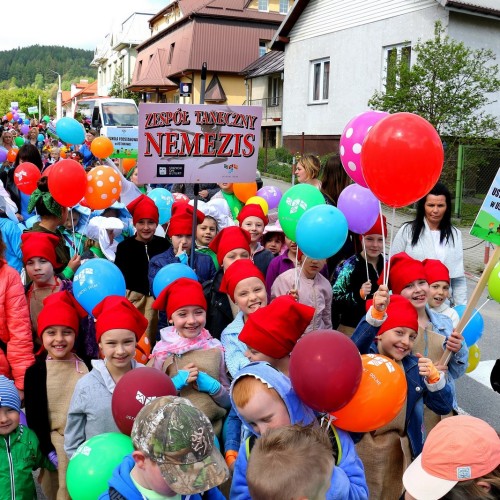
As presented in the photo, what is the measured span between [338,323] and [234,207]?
8.91ft

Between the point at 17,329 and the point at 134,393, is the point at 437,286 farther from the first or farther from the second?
the point at 17,329

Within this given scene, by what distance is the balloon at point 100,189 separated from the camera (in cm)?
581

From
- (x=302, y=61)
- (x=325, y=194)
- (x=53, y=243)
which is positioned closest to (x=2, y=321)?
(x=53, y=243)

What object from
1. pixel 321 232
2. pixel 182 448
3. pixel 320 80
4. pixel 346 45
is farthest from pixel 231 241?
pixel 320 80

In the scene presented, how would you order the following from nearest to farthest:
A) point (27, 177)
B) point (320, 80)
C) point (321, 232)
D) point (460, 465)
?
point (460, 465) < point (321, 232) < point (27, 177) < point (320, 80)

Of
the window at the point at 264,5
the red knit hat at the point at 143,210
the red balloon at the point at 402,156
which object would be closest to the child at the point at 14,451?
the red balloon at the point at 402,156

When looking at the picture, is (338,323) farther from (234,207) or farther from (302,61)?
(302,61)

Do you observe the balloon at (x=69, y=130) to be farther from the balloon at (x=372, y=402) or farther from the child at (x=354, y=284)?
the balloon at (x=372, y=402)

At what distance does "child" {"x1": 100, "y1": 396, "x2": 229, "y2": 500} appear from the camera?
1966 millimetres

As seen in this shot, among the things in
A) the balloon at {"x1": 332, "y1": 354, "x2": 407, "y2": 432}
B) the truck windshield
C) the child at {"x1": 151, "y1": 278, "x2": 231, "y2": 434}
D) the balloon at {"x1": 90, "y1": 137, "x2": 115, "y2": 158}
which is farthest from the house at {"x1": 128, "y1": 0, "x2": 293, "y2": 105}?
the balloon at {"x1": 332, "y1": 354, "x2": 407, "y2": 432}

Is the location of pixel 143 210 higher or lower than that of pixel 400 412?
higher

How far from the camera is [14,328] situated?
3859 mm

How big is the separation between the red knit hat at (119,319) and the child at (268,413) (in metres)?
0.96

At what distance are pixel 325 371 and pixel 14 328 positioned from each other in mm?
2318
